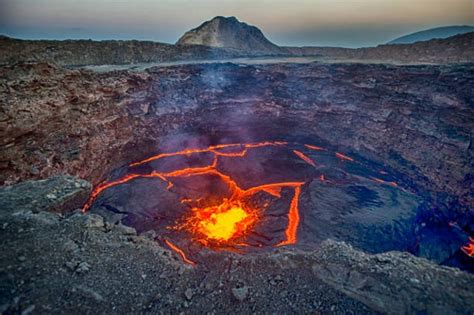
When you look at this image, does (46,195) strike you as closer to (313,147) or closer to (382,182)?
(382,182)

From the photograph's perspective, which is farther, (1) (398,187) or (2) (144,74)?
(2) (144,74)

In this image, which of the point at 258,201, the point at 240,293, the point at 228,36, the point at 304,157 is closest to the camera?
the point at 240,293

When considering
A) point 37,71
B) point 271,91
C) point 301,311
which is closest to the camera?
point 301,311

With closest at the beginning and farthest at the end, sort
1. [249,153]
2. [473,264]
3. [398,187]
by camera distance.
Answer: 1. [473,264]
2. [398,187]
3. [249,153]

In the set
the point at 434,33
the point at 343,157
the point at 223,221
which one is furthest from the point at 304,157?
the point at 434,33

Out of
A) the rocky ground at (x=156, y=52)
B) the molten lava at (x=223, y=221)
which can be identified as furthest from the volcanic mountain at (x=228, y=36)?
the molten lava at (x=223, y=221)

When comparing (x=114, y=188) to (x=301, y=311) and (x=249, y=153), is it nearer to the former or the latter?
(x=249, y=153)

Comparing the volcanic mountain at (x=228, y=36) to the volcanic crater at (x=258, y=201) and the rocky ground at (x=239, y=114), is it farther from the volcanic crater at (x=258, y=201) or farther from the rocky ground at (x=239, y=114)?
the volcanic crater at (x=258, y=201)

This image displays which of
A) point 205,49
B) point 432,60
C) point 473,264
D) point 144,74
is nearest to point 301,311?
point 473,264
